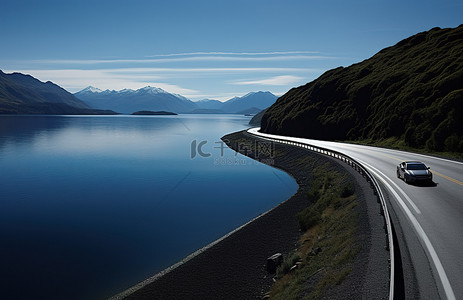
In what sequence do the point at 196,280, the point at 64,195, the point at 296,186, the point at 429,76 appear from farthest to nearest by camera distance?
1. the point at 429,76
2. the point at 296,186
3. the point at 64,195
4. the point at 196,280

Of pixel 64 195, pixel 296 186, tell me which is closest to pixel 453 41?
pixel 296 186

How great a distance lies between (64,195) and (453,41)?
83759mm

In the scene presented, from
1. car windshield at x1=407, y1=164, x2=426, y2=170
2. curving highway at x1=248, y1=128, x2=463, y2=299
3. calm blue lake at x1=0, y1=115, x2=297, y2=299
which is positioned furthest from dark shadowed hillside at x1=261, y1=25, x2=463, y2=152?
curving highway at x1=248, y1=128, x2=463, y2=299

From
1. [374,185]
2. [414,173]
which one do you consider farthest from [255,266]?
[414,173]

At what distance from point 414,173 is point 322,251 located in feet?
35.3

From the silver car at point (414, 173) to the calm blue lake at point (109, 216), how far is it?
12.8 m

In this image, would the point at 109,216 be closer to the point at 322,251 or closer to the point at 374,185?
the point at 322,251

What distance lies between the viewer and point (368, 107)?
70438 millimetres

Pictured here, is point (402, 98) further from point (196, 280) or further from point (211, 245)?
point (196, 280)

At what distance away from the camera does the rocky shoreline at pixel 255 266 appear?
33.4 feet

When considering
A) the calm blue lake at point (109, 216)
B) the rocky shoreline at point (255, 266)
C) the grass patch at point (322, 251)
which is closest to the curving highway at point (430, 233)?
the rocky shoreline at point (255, 266)

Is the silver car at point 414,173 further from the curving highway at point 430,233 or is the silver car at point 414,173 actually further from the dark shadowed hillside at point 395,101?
the dark shadowed hillside at point 395,101

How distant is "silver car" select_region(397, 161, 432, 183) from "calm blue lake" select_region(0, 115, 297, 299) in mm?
12777

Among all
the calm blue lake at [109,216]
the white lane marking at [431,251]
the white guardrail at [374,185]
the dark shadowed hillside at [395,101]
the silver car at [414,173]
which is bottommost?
the calm blue lake at [109,216]
